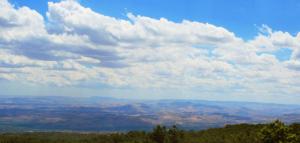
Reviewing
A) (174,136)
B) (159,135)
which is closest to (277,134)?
(174,136)

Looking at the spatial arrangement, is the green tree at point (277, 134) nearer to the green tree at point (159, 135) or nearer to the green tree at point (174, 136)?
the green tree at point (174, 136)

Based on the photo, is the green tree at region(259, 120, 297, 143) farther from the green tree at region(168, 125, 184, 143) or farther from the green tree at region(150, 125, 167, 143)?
the green tree at region(150, 125, 167, 143)

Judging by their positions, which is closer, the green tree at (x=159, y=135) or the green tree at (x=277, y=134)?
the green tree at (x=277, y=134)

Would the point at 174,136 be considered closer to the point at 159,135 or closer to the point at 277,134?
the point at 159,135

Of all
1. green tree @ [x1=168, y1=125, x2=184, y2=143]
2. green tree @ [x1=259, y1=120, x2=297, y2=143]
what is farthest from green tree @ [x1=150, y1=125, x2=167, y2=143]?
green tree @ [x1=259, y1=120, x2=297, y2=143]

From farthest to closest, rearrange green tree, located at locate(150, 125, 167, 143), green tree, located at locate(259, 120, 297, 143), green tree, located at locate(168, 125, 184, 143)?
green tree, located at locate(150, 125, 167, 143)
green tree, located at locate(168, 125, 184, 143)
green tree, located at locate(259, 120, 297, 143)

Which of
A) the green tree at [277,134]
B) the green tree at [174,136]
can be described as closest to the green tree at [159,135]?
the green tree at [174,136]

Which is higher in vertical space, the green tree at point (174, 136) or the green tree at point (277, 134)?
the green tree at point (277, 134)

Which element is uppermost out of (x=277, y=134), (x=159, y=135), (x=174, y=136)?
(x=277, y=134)

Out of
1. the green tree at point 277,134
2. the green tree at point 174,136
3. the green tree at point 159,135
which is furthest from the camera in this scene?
the green tree at point 159,135

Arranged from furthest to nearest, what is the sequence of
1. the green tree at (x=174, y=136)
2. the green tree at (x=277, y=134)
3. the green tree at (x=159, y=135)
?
the green tree at (x=159, y=135)
the green tree at (x=174, y=136)
the green tree at (x=277, y=134)

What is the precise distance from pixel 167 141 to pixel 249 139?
37593 mm

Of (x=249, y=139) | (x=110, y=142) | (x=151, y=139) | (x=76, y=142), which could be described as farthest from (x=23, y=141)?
(x=249, y=139)

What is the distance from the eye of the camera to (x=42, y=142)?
623 ft
